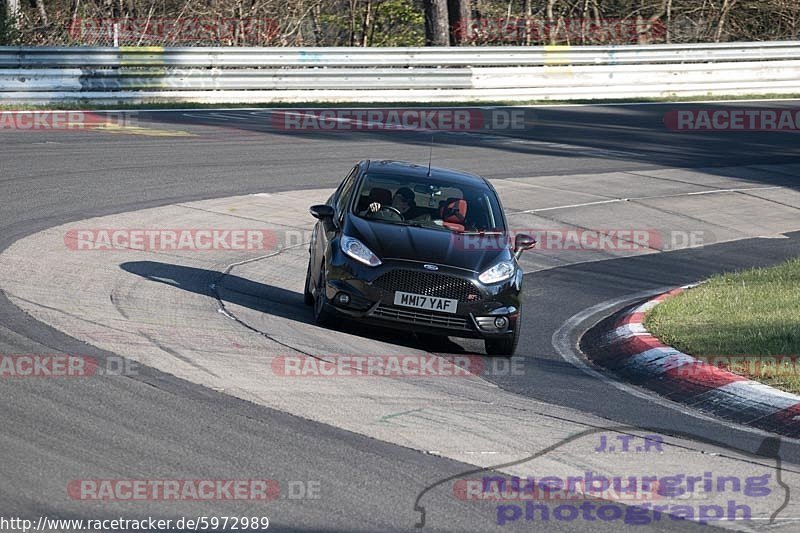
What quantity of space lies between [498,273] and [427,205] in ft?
3.90

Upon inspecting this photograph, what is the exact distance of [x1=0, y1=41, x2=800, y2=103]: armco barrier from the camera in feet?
78.4

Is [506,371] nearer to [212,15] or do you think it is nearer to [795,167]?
[795,167]

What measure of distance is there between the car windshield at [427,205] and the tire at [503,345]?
4.07 feet

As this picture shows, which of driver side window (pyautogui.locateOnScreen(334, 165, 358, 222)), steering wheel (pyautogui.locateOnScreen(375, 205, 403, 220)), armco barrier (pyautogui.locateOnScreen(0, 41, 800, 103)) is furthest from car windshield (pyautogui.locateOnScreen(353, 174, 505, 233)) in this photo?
armco barrier (pyautogui.locateOnScreen(0, 41, 800, 103))

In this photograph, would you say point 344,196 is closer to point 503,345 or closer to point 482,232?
point 482,232

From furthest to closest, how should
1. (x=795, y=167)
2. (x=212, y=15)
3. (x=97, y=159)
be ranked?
(x=212, y=15) < (x=795, y=167) < (x=97, y=159)

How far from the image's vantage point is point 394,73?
1070 inches

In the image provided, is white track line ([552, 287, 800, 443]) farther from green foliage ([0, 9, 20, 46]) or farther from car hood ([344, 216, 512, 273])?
green foliage ([0, 9, 20, 46])

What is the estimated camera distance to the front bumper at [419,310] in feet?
32.7

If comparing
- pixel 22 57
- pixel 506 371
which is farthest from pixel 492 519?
pixel 22 57

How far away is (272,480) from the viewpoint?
6078 millimetres

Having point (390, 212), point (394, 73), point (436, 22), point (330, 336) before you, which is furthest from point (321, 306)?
point (436, 22)

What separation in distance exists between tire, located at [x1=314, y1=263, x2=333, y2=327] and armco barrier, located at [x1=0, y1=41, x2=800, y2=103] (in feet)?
47.4

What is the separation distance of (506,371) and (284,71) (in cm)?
1784
